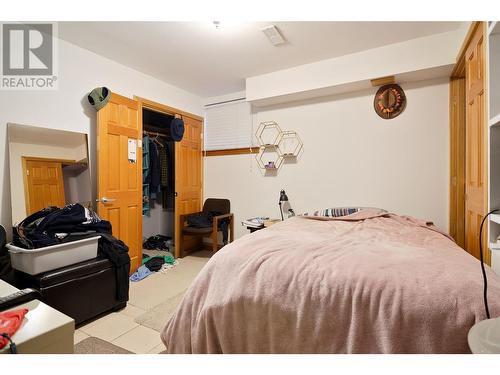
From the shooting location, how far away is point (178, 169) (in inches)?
152

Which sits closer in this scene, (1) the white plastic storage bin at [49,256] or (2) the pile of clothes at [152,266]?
(1) the white plastic storage bin at [49,256]

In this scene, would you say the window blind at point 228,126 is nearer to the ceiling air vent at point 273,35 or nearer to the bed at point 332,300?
the ceiling air vent at point 273,35

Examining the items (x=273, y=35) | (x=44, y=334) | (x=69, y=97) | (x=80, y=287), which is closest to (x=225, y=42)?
(x=273, y=35)

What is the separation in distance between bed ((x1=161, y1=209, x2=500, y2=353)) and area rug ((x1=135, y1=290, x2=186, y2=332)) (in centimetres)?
67

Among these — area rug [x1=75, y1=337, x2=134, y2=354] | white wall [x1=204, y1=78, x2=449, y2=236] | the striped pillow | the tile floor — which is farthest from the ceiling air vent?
area rug [x1=75, y1=337, x2=134, y2=354]

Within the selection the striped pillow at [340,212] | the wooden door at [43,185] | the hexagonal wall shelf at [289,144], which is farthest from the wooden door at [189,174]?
the striped pillow at [340,212]

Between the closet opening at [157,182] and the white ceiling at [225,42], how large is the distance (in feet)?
3.27

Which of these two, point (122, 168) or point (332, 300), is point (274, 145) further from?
point (332, 300)

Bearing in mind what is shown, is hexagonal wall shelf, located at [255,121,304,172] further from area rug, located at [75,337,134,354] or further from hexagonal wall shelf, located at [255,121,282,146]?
area rug, located at [75,337,134,354]

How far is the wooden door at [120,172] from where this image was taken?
275 cm

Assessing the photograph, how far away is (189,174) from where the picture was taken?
13.3 ft

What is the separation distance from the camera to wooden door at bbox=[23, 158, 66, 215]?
2.28m
